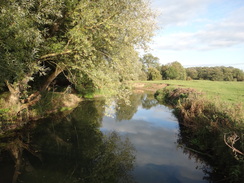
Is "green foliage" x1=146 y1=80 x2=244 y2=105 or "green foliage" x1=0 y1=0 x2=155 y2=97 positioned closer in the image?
"green foliage" x1=0 y1=0 x2=155 y2=97

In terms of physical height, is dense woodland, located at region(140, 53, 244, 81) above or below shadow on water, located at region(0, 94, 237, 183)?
above

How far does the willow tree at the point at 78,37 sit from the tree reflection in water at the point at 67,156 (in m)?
4.24

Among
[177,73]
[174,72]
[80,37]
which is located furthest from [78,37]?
[177,73]

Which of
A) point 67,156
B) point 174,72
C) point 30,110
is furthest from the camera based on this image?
point 174,72

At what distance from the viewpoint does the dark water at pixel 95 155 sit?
815 centimetres

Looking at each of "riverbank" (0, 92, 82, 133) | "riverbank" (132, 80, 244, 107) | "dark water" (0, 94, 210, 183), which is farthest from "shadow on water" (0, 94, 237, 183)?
"riverbank" (132, 80, 244, 107)

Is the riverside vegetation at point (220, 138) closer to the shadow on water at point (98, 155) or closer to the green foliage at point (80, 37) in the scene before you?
the shadow on water at point (98, 155)

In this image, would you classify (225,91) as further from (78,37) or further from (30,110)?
(30,110)

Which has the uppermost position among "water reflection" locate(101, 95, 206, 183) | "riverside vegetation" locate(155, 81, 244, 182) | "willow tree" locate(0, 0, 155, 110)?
"willow tree" locate(0, 0, 155, 110)

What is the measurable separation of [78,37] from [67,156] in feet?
25.4

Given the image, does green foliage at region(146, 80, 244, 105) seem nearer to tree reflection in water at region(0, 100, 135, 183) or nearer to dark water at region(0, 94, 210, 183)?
dark water at region(0, 94, 210, 183)

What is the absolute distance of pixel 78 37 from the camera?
1078cm

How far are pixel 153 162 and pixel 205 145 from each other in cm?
378

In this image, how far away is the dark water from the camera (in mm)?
8148
